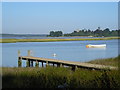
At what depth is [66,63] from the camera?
17.9 m

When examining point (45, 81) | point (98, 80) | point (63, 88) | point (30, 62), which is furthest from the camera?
point (30, 62)

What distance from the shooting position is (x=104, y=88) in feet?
23.7

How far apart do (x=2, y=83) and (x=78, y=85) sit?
2712 millimetres

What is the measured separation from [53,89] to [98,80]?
1.33 metres

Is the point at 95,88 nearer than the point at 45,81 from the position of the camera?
Yes

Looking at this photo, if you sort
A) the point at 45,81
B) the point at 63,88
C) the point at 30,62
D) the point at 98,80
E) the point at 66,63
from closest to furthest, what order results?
1. the point at 63,88
2. the point at 98,80
3. the point at 45,81
4. the point at 66,63
5. the point at 30,62

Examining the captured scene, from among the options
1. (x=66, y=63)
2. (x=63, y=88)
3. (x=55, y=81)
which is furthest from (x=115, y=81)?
(x=66, y=63)

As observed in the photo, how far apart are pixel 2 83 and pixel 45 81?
150 cm

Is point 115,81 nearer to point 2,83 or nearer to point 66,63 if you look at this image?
point 2,83

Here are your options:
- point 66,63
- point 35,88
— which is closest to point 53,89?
point 35,88

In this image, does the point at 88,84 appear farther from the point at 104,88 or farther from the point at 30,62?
the point at 30,62

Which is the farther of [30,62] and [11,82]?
[30,62]

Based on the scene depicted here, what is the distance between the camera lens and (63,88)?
7.12m

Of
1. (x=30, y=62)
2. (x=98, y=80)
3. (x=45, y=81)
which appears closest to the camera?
(x=98, y=80)
